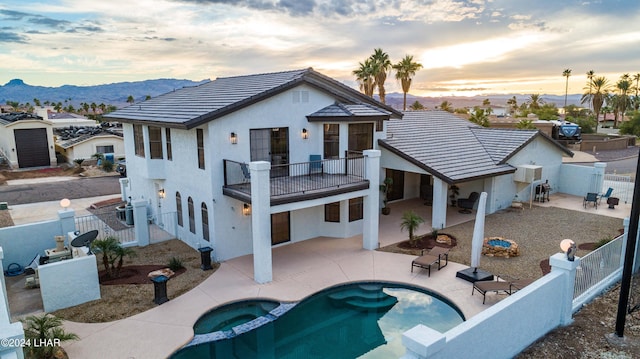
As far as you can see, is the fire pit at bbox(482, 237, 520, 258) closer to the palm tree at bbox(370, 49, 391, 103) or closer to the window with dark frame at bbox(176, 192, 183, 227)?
the window with dark frame at bbox(176, 192, 183, 227)

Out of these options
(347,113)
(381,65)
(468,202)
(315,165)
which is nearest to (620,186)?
(468,202)

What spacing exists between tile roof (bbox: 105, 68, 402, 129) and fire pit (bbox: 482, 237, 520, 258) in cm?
742

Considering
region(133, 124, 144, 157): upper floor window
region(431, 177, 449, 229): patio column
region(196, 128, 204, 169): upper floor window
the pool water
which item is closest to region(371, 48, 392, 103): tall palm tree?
region(431, 177, 449, 229): patio column

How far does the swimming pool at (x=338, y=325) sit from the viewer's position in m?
9.00

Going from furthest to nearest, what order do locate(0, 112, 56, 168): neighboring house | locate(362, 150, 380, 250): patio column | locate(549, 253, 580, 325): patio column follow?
locate(0, 112, 56, 168): neighboring house
locate(362, 150, 380, 250): patio column
locate(549, 253, 580, 325): patio column

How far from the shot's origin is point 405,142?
63.5ft

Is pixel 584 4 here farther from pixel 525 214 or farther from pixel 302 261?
pixel 302 261

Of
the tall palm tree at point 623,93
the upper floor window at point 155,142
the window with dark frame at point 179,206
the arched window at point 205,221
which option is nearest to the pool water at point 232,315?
the arched window at point 205,221

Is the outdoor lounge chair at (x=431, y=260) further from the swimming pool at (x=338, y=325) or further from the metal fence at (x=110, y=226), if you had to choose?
the metal fence at (x=110, y=226)

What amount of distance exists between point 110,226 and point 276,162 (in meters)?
9.31

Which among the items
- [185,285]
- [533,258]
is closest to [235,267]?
[185,285]

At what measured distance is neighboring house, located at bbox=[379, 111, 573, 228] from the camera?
696 inches

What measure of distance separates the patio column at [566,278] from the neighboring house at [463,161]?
800cm

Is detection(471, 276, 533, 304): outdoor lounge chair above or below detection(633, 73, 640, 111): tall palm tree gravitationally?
below
